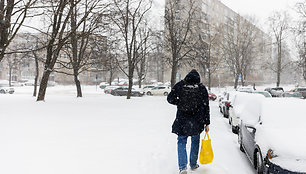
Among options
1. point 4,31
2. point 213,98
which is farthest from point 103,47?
point 213,98

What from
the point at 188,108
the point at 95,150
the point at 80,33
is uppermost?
the point at 80,33

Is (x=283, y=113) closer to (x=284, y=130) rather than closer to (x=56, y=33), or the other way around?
(x=284, y=130)

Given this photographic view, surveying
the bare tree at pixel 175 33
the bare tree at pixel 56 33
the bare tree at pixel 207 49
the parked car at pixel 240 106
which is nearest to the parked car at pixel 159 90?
the bare tree at pixel 207 49

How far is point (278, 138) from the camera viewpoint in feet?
13.1

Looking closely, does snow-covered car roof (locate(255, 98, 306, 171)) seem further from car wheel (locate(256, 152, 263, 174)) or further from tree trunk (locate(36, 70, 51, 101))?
tree trunk (locate(36, 70, 51, 101))

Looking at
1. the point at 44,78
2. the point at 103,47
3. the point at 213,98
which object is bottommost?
the point at 213,98

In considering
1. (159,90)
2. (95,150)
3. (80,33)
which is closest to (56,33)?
(80,33)

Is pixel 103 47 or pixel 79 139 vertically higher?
pixel 103 47

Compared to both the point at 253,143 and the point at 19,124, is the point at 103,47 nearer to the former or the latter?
the point at 19,124

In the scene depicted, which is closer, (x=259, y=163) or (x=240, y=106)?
(x=259, y=163)

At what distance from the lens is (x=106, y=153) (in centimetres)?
554

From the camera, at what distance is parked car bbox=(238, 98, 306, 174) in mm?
3645

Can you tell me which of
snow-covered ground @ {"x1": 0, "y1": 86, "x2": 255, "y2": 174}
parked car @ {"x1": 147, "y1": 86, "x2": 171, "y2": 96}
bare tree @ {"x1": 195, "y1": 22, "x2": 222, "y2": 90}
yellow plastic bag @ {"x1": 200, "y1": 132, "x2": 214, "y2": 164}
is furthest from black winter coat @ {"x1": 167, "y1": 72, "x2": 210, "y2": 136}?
parked car @ {"x1": 147, "y1": 86, "x2": 171, "y2": 96}

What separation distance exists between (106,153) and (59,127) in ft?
10.4
